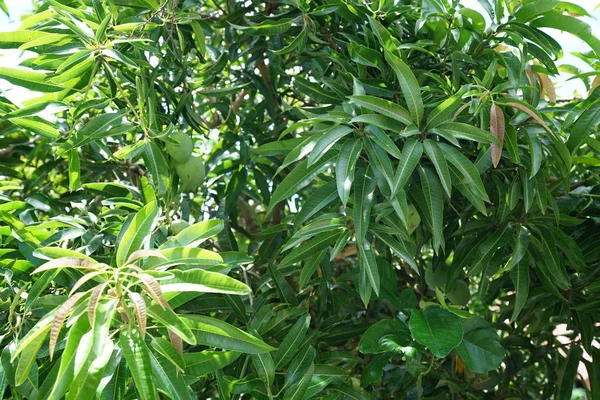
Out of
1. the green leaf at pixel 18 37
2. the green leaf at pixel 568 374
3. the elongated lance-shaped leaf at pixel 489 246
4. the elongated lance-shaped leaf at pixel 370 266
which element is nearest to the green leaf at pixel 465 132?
the elongated lance-shaped leaf at pixel 370 266

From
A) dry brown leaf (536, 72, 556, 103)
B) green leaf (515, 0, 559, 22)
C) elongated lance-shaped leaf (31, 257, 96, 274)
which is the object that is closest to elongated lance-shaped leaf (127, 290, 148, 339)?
elongated lance-shaped leaf (31, 257, 96, 274)

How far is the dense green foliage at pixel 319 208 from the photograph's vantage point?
1.09 m

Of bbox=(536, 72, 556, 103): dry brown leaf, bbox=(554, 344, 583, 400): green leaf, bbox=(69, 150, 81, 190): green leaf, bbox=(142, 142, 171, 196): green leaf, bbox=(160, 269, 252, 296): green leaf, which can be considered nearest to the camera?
bbox=(160, 269, 252, 296): green leaf

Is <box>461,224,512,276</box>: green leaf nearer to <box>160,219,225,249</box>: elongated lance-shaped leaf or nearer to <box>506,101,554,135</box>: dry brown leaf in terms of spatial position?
<box>506,101,554,135</box>: dry brown leaf

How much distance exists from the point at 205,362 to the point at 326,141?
429 mm

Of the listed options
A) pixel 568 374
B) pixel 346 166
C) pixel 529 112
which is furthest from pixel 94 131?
pixel 568 374

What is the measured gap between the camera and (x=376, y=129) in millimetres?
1268

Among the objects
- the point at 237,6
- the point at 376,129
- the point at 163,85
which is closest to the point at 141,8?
the point at 163,85

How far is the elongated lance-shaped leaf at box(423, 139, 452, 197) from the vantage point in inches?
48.7

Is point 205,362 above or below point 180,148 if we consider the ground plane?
below

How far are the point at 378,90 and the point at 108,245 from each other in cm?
66

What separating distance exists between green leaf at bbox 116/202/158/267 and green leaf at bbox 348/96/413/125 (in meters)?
0.40

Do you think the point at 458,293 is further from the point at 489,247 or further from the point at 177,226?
the point at 177,226

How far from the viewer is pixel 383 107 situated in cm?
126
